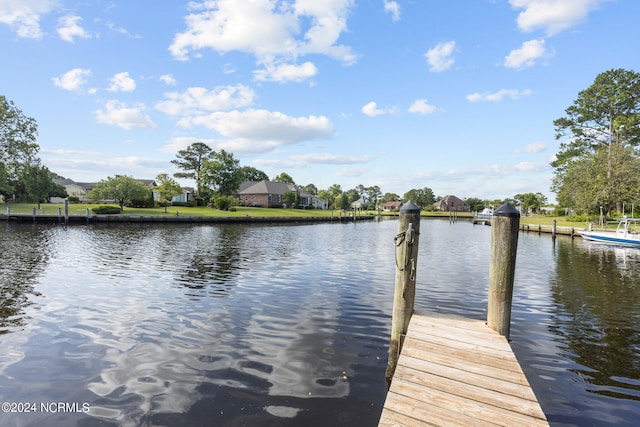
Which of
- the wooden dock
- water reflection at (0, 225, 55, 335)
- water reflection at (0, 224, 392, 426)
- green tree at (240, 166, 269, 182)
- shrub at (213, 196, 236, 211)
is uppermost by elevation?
green tree at (240, 166, 269, 182)

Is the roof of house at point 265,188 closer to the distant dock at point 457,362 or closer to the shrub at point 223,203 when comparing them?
the shrub at point 223,203

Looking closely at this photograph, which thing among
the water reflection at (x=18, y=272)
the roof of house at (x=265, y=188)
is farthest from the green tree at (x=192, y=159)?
the water reflection at (x=18, y=272)

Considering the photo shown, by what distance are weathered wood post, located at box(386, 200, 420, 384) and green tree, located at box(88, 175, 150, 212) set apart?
59.3 metres

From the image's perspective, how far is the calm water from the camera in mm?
5336

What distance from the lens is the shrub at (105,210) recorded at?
161ft

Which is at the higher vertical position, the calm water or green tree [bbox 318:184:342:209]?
green tree [bbox 318:184:342:209]

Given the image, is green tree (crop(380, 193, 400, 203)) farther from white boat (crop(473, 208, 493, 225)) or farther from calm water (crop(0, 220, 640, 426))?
calm water (crop(0, 220, 640, 426))

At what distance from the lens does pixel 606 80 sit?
52.0m

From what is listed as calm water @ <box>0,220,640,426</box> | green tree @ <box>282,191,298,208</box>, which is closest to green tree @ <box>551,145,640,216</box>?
calm water @ <box>0,220,640,426</box>

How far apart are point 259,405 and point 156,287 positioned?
906cm

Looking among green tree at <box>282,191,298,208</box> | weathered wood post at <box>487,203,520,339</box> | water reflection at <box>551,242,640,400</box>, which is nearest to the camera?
weathered wood post at <box>487,203,520,339</box>

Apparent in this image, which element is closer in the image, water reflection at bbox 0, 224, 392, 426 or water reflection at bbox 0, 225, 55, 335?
water reflection at bbox 0, 224, 392, 426

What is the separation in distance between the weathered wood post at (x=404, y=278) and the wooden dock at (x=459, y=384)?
15.5 inches

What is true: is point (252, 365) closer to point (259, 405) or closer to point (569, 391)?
point (259, 405)
